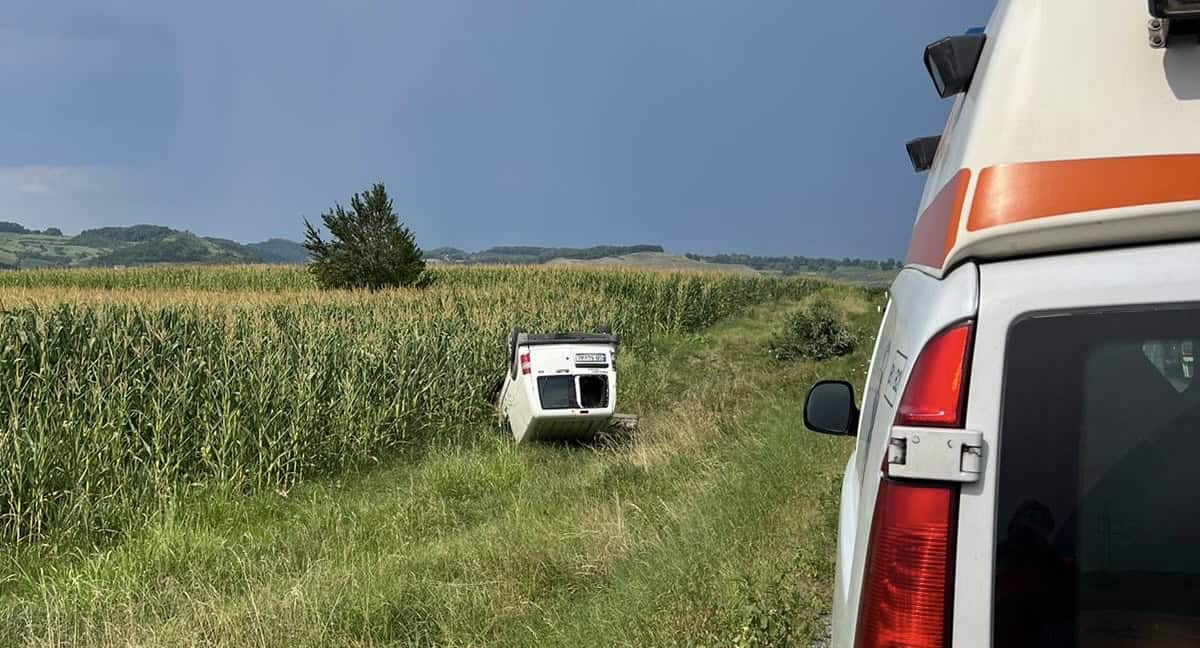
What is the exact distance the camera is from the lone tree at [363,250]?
32.1 m

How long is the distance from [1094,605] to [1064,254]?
0.56m

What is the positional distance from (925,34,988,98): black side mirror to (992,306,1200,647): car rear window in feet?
2.47

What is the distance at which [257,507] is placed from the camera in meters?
8.34

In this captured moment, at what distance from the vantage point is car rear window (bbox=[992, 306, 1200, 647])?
4.29 feet

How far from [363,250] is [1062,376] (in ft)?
107

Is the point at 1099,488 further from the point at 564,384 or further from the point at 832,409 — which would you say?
the point at 564,384

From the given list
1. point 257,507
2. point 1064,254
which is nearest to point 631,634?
point 1064,254

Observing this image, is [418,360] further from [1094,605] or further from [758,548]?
[1094,605]

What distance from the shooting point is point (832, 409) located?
3316 millimetres

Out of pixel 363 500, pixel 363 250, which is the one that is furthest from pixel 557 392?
pixel 363 250

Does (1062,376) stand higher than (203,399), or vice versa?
(1062,376)

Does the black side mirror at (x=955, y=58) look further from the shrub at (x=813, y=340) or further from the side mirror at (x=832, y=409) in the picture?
the shrub at (x=813, y=340)

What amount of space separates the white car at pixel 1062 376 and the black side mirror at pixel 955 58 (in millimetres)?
355

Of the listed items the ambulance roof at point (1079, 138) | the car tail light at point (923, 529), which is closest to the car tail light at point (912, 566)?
the car tail light at point (923, 529)
